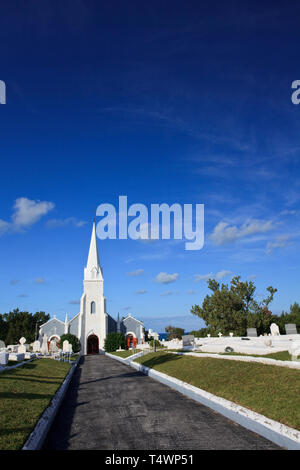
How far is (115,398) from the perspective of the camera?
1039 centimetres

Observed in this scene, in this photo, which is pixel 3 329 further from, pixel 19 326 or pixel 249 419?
pixel 249 419

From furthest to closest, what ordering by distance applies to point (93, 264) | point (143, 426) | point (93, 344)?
1. point (93, 264)
2. point (93, 344)
3. point (143, 426)

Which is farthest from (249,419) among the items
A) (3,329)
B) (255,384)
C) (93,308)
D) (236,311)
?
(3,329)

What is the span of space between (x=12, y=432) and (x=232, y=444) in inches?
159

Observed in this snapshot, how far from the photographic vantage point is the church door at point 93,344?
45.7m

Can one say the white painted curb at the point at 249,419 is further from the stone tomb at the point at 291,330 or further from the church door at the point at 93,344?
the church door at the point at 93,344

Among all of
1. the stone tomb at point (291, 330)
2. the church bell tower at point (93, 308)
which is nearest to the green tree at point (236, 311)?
the stone tomb at point (291, 330)

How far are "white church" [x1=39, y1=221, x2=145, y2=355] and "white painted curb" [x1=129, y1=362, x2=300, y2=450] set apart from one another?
3657cm

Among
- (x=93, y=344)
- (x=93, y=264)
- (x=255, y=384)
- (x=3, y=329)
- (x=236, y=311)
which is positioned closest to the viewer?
(x=255, y=384)

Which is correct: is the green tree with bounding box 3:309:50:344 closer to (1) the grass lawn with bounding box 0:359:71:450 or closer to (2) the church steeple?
(2) the church steeple

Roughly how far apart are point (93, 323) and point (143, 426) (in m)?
41.1

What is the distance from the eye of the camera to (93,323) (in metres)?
46.3
